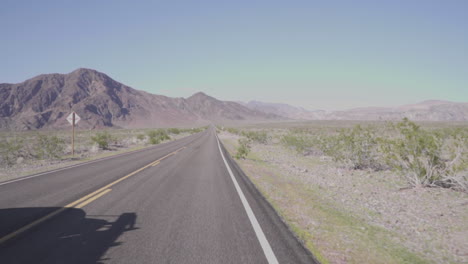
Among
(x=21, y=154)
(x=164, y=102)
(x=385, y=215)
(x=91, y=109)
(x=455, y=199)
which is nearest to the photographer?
(x=385, y=215)

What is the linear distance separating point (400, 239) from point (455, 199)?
14.8 ft

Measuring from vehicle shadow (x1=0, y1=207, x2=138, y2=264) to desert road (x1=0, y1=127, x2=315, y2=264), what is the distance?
1cm

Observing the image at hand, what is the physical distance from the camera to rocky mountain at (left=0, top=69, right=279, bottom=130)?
116m

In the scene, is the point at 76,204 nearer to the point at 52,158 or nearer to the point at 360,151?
the point at 360,151

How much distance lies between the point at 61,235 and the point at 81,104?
148632 mm

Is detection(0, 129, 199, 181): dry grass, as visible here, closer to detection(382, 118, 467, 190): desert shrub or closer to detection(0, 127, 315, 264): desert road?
detection(0, 127, 315, 264): desert road

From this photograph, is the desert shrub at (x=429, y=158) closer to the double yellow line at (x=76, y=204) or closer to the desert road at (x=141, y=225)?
the desert road at (x=141, y=225)

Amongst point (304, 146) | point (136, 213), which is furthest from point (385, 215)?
point (304, 146)

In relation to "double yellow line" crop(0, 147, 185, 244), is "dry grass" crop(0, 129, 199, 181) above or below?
below

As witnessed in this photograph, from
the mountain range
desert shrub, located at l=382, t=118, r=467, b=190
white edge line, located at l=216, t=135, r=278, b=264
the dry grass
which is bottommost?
the dry grass

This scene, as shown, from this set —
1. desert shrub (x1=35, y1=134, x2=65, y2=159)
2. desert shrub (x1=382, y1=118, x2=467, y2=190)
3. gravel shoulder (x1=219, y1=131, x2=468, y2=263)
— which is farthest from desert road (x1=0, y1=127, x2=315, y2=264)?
desert shrub (x1=35, y1=134, x2=65, y2=159)

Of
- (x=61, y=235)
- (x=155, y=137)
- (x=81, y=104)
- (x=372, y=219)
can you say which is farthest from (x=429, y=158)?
(x=81, y=104)

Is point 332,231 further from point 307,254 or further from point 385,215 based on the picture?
point 385,215

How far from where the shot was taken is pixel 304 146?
1969 centimetres
